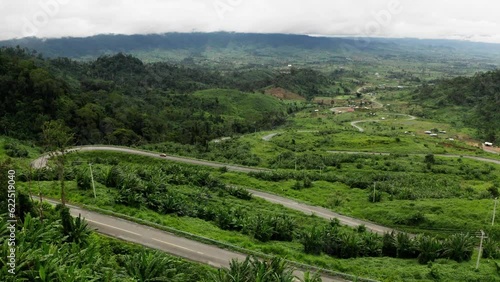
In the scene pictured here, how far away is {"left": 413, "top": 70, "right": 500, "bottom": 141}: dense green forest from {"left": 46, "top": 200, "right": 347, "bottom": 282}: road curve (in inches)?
5126

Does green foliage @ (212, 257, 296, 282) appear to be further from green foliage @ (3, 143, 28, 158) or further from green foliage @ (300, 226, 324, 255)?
green foliage @ (3, 143, 28, 158)

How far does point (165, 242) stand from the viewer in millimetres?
32000

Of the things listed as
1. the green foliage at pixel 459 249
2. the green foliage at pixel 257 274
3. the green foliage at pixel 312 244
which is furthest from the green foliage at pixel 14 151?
the green foliage at pixel 459 249

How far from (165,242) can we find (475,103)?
18023 centimetres

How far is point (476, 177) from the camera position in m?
76.3

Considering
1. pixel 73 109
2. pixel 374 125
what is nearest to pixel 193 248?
pixel 73 109

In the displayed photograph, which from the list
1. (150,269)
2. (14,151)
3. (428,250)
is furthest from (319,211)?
(14,151)

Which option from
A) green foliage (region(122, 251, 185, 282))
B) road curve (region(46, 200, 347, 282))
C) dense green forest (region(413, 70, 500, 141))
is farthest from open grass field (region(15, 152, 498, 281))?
dense green forest (region(413, 70, 500, 141))

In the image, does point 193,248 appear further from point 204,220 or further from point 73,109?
point 73,109

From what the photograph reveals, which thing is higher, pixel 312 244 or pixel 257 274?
pixel 257 274

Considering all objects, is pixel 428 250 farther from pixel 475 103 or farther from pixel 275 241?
pixel 475 103

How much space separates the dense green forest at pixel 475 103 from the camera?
147875mm

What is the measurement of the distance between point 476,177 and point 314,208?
137 ft

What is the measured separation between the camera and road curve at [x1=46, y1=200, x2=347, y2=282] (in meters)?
30.2
